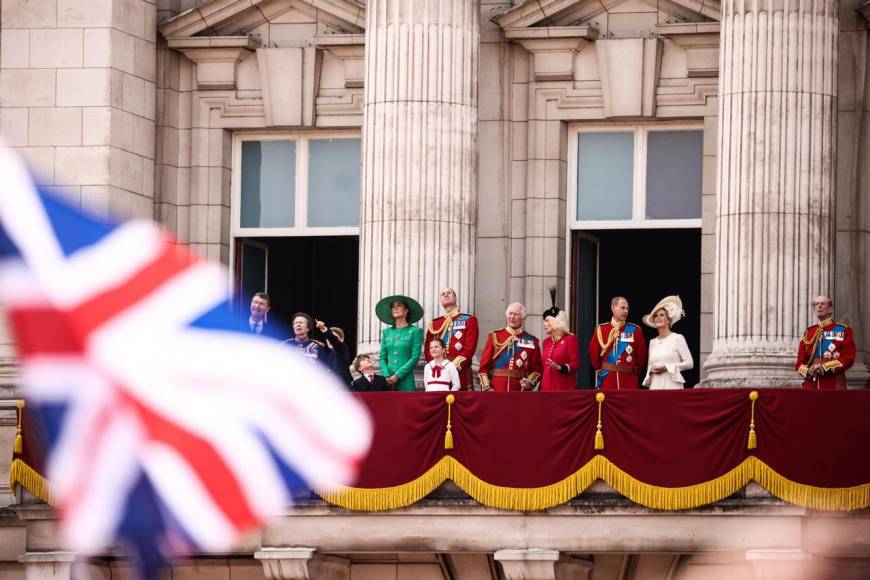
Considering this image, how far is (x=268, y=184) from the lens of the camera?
3512cm

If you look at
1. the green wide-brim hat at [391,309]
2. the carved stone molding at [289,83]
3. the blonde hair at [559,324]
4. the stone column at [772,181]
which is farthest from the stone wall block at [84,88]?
the stone column at [772,181]

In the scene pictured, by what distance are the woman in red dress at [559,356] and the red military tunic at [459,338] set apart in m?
1.40

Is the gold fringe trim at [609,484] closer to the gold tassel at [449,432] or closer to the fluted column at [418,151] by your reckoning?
the gold tassel at [449,432]

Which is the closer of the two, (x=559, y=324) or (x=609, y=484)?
(x=609, y=484)

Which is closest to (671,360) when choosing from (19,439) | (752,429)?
(752,429)

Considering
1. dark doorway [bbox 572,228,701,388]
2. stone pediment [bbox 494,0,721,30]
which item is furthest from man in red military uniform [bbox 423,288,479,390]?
stone pediment [bbox 494,0,721,30]

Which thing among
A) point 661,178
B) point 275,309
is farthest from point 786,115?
point 275,309

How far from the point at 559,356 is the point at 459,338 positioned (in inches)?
80.7

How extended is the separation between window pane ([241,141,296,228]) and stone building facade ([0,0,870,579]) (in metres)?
0.04

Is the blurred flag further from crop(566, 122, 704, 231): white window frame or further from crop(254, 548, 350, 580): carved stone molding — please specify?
crop(566, 122, 704, 231): white window frame

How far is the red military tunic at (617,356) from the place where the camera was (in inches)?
1094

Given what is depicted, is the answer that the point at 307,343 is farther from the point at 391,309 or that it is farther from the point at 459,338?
the point at 459,338

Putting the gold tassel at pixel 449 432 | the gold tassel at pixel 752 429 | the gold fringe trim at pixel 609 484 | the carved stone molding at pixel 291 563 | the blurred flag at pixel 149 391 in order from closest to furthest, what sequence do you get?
1. the blurred flag at pixel 149 391
2. the gold fringe trim at pixel 609 484
3. the gold tassel at pixel 752 429
4. the gold tassel at pixel 449 432
5. the carved stone molding at pixel 291 563

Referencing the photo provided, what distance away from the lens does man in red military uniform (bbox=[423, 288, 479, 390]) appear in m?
28.9
